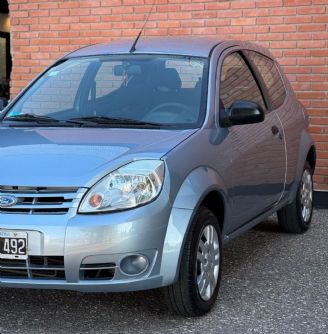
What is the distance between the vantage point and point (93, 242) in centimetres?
351

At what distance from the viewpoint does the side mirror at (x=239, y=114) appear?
4469 mm

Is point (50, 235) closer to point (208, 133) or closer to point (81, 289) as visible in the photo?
point (81, 289)

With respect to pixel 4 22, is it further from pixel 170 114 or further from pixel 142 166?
pixel 142 166

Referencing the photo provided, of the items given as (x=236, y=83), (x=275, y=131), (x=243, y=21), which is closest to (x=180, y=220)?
(x=236, y=83)

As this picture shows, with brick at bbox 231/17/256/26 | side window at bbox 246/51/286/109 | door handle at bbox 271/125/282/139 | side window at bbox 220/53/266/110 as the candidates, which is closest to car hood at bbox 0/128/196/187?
side window at bbox 220/53/266/110

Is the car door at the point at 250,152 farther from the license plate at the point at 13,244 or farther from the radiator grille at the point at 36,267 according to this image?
the license plate at the point at 13,244

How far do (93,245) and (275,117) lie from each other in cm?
242

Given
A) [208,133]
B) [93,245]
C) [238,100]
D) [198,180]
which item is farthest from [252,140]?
[93,245]

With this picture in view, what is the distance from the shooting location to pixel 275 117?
5.45 m

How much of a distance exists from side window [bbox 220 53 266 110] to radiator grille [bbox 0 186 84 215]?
1.49m

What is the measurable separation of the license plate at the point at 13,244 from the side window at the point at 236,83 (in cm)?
174

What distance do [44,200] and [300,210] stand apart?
3.19 metres

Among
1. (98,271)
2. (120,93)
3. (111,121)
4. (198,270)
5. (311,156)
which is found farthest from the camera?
(311,156)

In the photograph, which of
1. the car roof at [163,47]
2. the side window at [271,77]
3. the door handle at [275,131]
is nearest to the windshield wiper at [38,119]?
the car roof at [163,47]
